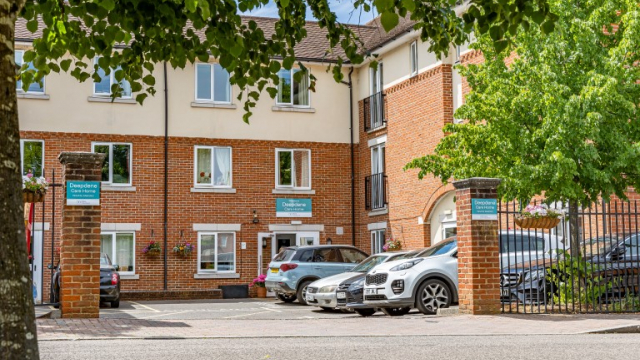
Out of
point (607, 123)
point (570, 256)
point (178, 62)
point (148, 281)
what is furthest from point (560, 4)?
point (148, 281)

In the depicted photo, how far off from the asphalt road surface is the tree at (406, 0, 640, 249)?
5959 mm

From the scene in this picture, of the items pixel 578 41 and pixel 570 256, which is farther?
pixel 578 41

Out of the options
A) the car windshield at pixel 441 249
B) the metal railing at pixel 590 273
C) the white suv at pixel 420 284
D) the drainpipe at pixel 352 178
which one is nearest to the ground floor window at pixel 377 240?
the drainpipe at pixel 352 178

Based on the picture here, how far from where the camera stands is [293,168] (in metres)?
31.8

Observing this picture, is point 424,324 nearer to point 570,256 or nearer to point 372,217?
point 570,256

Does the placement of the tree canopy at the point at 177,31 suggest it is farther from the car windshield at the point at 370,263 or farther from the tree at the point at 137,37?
the car windshield at the point at 370,263

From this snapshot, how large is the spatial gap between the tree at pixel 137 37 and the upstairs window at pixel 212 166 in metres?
21.3

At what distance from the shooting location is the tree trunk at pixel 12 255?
472 cm

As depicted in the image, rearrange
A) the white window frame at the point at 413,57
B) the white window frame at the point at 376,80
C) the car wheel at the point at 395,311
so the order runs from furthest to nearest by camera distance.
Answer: the white window frame at the point at 376,80, the white window frame at the point at 413,57, the car wheel at the point at 395,311

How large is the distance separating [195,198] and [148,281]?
10.2 ft

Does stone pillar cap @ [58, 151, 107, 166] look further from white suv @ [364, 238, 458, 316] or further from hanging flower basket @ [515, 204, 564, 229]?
hanging flower basket @ [515, 204, 564, 229]

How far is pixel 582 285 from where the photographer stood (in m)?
16.8

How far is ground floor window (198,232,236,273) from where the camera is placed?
30.3m

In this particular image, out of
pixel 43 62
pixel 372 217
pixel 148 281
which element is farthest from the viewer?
pixel 372 217
